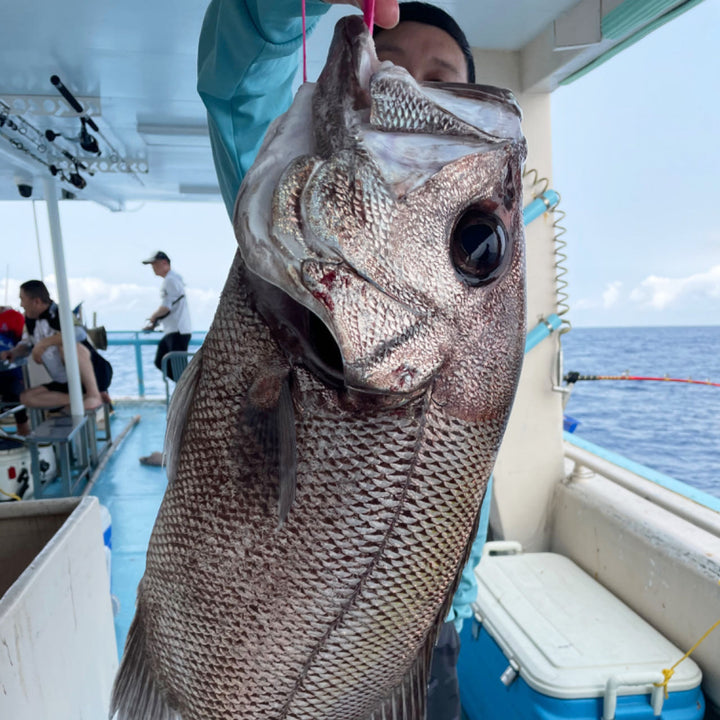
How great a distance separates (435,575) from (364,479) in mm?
199

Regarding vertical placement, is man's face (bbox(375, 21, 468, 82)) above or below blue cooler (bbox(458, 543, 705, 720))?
above

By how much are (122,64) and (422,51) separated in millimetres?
3247

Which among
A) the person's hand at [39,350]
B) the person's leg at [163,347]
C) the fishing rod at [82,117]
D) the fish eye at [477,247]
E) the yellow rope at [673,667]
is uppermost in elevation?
the fishing rod at [82,117]

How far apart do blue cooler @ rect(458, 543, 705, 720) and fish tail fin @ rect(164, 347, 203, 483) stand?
66.1 inches

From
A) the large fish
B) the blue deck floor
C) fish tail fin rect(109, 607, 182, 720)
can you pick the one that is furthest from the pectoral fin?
the blue deck floor

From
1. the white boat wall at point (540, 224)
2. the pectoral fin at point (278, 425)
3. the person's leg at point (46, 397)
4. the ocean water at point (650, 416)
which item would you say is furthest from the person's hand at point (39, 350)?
the pectoral fin at point (278, 425)

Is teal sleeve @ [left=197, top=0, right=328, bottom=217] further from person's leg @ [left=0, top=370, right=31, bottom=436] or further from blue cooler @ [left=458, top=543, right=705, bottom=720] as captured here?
person's leg @ [left=0, top=370, right=31, bottom=436]

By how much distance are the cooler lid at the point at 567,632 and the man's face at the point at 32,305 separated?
14.8 ft

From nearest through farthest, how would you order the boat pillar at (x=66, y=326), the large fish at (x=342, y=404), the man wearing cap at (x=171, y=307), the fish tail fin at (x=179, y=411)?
the large fish at (x=342, y=404), the fish tail fin at (x=179, y=411), the boat pillar at (x=66, y=326), the man wearing cap at (x=171, y=307)

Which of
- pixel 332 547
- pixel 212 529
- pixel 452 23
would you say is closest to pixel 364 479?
pixel 332 547

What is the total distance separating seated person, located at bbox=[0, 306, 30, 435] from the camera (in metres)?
5.50

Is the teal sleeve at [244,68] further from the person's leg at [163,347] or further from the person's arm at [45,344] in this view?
the person's leg at [163,347]

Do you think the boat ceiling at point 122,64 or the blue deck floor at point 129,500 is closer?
the boat ceiling at point 122,64

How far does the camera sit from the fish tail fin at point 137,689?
878 mm
